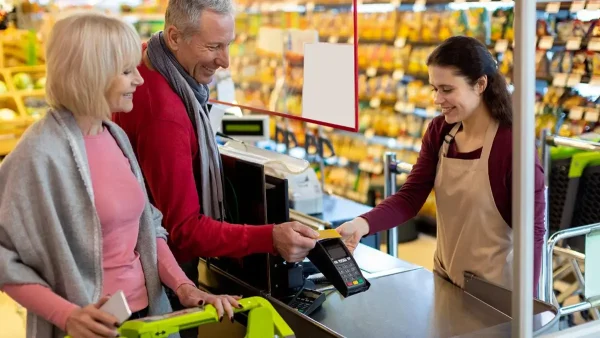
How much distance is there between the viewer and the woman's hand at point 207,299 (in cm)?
164

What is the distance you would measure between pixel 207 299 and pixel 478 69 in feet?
3.78

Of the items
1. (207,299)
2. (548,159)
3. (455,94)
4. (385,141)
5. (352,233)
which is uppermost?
(455,94)

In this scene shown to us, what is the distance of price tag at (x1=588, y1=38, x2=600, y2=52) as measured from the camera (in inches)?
195

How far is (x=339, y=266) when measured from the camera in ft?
6.82

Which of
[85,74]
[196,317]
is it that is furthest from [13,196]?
[196,317]

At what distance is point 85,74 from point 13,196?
30 centimetres

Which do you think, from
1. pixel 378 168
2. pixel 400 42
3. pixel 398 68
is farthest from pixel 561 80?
pixel 378 168

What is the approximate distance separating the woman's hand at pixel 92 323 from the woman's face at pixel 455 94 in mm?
1273

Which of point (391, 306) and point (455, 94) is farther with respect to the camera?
point (455, 94)

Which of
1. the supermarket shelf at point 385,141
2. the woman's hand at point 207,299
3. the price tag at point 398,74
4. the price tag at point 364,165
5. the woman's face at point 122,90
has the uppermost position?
the woman's face at point 122,90

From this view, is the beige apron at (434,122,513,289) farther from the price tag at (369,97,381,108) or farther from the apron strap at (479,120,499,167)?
the price tag at (369,97,381,108)

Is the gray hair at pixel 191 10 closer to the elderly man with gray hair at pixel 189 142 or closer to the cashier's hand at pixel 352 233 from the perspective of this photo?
the elderly man with gray hair at pixel 189 142

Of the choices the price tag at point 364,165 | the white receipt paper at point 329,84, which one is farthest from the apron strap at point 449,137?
the price tag at point 364,165

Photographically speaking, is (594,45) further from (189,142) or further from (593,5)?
(189,142)
